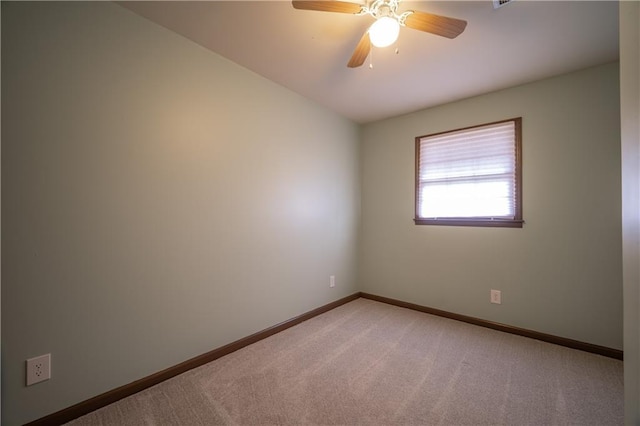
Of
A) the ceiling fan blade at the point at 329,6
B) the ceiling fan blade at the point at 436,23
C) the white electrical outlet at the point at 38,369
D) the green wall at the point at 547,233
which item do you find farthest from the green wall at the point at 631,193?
the white electrical outlet at the point at 38,369

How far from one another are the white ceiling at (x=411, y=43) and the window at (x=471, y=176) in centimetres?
46

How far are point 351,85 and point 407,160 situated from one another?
1.15 metres

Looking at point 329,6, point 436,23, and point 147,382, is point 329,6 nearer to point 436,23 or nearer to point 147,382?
point 436,23

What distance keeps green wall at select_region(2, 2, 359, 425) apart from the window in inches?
64.1

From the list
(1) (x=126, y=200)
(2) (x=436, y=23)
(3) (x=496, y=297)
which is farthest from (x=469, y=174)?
(1) (x=126, y=200)

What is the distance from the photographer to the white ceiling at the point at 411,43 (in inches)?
62.7

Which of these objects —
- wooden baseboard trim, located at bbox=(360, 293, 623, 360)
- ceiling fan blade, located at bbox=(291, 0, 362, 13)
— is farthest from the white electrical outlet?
wooden baseboard trim, located at bbox=(360, 293, 623, 360)

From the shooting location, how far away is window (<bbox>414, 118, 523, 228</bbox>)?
2.51m

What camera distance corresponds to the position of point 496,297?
2.57 m

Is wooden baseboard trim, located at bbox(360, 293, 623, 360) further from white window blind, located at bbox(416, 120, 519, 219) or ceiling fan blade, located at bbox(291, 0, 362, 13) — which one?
ceiling fan blade, located at bbox(291, 0, 362, 13)

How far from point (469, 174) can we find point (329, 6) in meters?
2.15

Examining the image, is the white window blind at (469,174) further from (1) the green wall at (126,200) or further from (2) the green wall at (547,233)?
(1) the green wall at (126,200)

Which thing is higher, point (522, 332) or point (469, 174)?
point (469, 174)

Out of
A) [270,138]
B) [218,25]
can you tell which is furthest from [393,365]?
[218,25]
